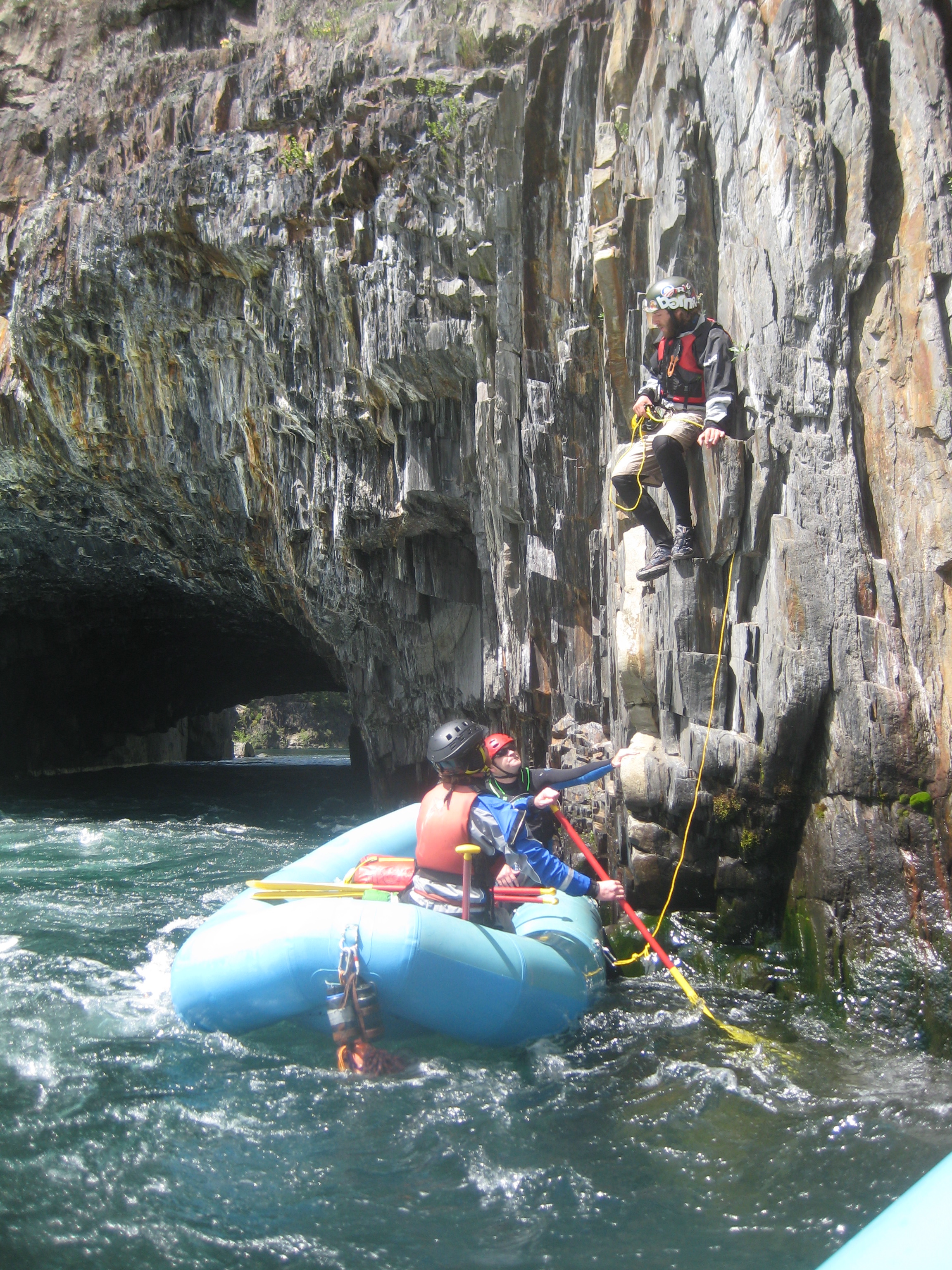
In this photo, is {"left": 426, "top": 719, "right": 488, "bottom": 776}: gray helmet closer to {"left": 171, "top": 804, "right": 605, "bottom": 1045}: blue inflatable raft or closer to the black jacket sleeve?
{"left": 171, "top": 804, "right": 605, "bottom": 1045}: blue inflatable raft

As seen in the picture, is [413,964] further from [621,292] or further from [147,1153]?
[621,292]

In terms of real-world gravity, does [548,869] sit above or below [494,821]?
below

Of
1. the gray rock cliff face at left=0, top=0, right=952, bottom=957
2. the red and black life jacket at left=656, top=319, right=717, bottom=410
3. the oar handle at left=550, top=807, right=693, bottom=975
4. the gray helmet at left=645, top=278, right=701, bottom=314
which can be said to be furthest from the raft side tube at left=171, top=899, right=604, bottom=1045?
the gray helmet at left=645, top=278, right=701, bottom=314

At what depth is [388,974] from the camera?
4293 millimetres

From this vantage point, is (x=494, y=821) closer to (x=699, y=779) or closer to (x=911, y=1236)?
(x=699, y=779)

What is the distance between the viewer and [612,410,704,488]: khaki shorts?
584 cm

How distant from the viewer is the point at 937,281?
4.68 metres

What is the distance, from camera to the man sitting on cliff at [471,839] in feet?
15.9

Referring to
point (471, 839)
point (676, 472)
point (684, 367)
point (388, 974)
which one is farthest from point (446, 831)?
point (684, 367)

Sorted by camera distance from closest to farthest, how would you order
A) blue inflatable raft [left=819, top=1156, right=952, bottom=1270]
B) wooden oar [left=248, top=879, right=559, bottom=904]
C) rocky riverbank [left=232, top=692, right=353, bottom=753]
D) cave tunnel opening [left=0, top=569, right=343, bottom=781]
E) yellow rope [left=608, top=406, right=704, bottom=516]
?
1. blue inflatable raft [left=819, top=1156, right=952, bottom=1270]
2. wooden oar [left=248, top=879, right=559, bottom=904]
3. yellow rope [left=608, top=406, right=704, bottom=516]
4. cave tunnel opening [left=0, top=569, right=343, bottom=781]
5. rocky riverbank [left=232, top=692, right=353, bottom=753]

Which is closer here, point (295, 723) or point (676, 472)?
point (676, 472)

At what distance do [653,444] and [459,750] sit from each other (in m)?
2.46

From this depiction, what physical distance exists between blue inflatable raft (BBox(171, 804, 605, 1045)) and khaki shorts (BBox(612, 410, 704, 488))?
10.5 ft

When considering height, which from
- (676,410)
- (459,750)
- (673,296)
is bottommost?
(459,750)
